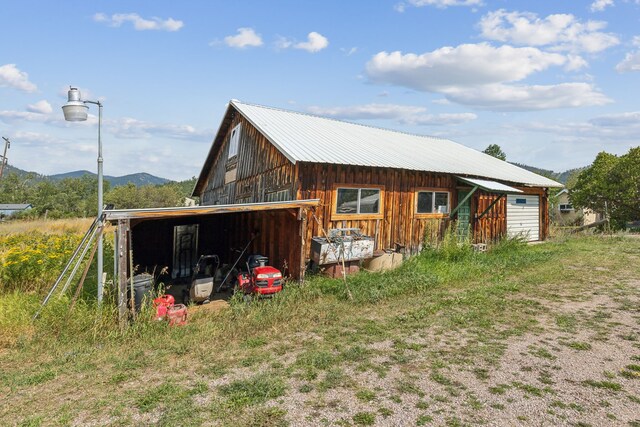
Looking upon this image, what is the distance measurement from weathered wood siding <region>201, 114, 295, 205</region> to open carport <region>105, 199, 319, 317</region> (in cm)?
97

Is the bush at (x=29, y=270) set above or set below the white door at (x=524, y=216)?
below

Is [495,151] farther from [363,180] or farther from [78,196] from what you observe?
[78,196]

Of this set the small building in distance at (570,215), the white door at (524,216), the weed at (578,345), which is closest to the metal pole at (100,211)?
the weed at (578,345)

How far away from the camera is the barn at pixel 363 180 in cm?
1091

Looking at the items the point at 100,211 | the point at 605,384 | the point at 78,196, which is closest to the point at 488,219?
the point at 605,384

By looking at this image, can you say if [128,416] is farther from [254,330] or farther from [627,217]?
[627,217]

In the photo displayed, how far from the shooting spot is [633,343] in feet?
18.8

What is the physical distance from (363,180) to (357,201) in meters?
0.74

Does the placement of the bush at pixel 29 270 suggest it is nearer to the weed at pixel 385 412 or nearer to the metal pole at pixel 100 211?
the metal pole at pixel 100 211

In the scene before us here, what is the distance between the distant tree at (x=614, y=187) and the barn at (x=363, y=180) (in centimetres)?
1680

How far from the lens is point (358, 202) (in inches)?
452

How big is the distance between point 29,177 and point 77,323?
327 feet

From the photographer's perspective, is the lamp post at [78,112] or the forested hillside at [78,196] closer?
the lamp post at [78,112]

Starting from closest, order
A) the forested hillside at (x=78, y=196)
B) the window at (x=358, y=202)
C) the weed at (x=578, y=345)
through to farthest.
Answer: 1. the weed at (x=578, y=345)
2. the window at (x=358, y=202)
3. the forested hillside at (x=78, y=196)
